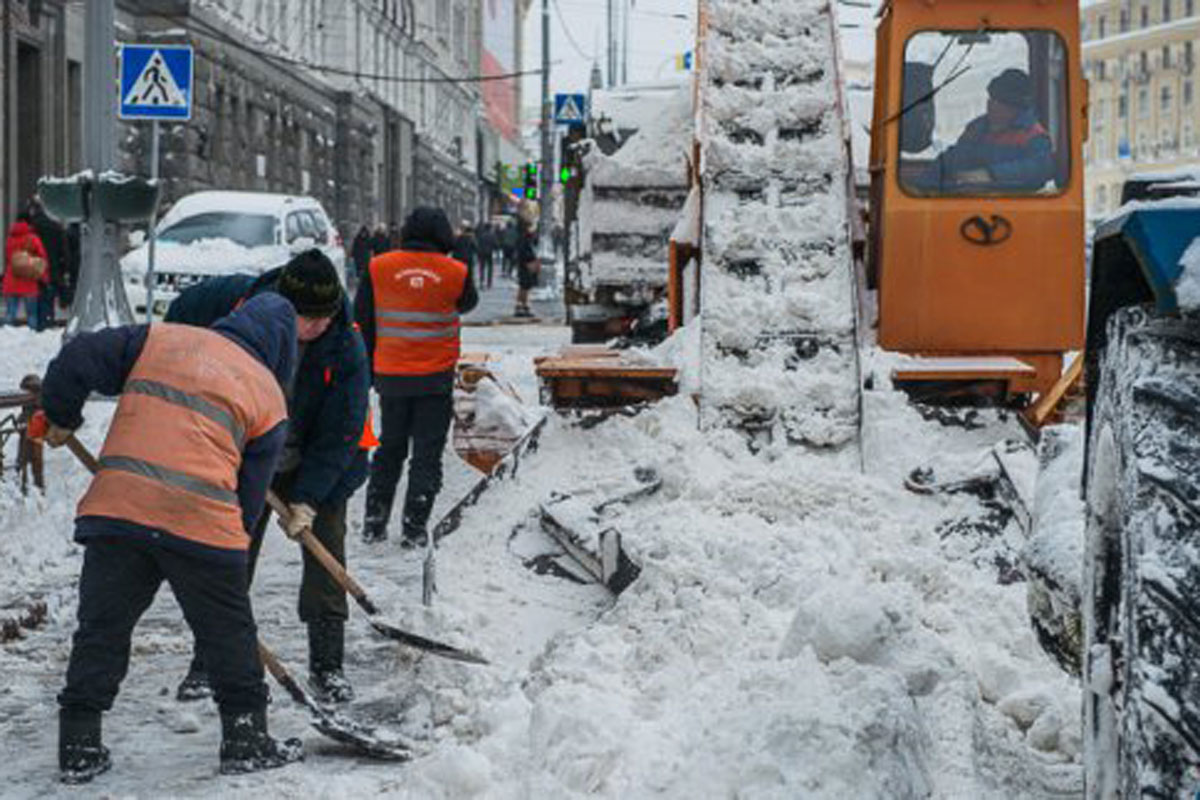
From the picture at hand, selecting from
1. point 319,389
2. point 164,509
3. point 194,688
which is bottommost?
point 194,688

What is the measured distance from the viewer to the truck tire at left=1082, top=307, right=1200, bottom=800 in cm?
265

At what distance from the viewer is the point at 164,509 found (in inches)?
201

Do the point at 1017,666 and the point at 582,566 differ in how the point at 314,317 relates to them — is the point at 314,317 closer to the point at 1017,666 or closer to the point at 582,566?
the point at 582,566

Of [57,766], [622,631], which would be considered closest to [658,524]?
[622,631]

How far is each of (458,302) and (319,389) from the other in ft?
10.6

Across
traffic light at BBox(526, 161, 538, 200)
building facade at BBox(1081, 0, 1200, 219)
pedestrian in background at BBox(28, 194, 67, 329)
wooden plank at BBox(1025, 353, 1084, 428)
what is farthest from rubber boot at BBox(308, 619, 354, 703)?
building facade at BBox(1081, 0, 1200, 219)

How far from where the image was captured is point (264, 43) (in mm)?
38375

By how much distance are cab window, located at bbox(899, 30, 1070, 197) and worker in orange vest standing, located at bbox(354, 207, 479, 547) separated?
2351 millimetres

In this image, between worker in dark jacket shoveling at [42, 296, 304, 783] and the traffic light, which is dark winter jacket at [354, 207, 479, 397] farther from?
the traffic light

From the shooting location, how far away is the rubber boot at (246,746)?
5344mm

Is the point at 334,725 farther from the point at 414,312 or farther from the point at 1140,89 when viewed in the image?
the point at 1140,89

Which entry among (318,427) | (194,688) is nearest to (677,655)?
(318,427)

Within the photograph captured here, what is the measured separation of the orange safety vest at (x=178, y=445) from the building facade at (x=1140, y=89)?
102 m

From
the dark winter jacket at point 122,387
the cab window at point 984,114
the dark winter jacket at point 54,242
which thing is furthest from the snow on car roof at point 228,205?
the dark winter jacket at point 122,387
